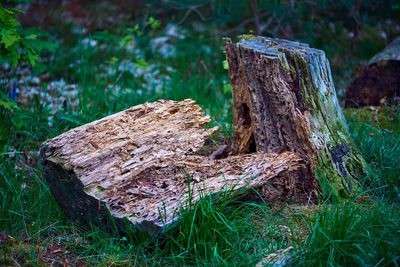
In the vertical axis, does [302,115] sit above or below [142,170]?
above

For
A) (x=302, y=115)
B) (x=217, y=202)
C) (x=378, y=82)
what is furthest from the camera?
(x=378, y=82)

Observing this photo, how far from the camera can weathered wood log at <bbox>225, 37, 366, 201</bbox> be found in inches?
104

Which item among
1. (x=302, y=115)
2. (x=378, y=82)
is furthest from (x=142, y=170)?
(x=378, y=82)

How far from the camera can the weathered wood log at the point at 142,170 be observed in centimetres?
235

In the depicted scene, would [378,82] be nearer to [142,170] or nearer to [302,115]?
[302,115]

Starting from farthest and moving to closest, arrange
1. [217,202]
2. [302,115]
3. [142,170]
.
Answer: [302,115], [142,170], [217,202]

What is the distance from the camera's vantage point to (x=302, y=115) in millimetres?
2635

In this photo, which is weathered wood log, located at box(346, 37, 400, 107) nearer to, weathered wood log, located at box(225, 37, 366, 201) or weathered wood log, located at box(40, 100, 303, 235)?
weathered wood log, located at box(225, 37, 366, 201)

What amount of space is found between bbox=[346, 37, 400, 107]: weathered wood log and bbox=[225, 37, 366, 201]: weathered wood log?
6.76 feet

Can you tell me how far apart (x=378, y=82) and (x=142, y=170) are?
141 inches

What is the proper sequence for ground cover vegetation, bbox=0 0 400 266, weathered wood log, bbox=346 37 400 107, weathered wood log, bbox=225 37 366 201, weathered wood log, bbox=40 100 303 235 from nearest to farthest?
ground cover vegetation, bbox=0 0 400 266, weathered wood log, bbox=40 100 303 235, weathered wood log, bbox=225 37 366 201, weathered wood log, bbox=346 37 400 107

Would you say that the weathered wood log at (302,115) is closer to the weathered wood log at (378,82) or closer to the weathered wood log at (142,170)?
the weathered wood log at (142,170)

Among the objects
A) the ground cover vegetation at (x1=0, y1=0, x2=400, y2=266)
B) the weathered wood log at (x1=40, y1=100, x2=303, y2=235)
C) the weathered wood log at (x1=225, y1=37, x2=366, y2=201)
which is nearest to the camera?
the ground cover vegetation at (x1=0, y1=0, x2=400, y2=266)

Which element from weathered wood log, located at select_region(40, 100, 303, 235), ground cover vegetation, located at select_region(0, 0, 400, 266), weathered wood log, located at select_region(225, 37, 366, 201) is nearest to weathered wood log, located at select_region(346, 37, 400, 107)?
ground cover vegetation, located at select_region(0, 0, 400, 266)
